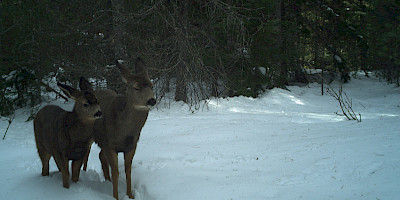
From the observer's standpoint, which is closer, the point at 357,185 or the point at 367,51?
the point at 357,185

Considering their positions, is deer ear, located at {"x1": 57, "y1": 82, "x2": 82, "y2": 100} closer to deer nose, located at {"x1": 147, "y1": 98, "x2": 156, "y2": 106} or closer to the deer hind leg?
deer nose, located at {"x1": 147, "y1": 98, "x2": 156, "y2": 106}

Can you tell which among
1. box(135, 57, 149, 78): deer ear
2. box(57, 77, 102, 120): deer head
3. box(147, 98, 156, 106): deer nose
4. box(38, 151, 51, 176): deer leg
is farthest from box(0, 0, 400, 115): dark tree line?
box(147, 98, 156, 106): deer nose

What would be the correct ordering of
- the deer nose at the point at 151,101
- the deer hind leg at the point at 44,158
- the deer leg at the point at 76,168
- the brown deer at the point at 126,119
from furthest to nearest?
1. the deer hind leg at the point at 44,158
2. the deer leg at the point at 76,168
3. the brown deer at the point at 126,119
4. the deer nose at the point at 151,101

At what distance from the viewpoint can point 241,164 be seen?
511 centimetres

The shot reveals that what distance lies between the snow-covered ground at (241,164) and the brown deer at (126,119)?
0.55 meters

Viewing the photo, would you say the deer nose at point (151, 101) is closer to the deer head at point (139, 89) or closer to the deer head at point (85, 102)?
the deer head at point (139, 89)

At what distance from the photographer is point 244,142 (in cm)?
659

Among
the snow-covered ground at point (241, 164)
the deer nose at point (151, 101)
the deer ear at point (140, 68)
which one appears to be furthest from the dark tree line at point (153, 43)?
the deer nose at point (151, 101)

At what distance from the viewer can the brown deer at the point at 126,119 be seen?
3.87 m

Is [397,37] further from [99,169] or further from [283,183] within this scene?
[99,169]

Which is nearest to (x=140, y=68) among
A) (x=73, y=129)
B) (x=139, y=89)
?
(x=139, y=89)

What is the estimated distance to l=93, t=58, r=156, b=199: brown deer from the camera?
387 centimetres

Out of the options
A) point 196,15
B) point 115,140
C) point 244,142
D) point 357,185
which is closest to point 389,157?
point 357,185

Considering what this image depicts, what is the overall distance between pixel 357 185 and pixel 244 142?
2.95 metres
